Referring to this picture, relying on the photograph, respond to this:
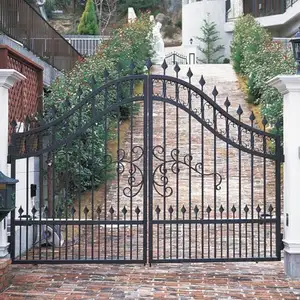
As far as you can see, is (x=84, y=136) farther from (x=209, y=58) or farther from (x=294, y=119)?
(x=209, y=58)

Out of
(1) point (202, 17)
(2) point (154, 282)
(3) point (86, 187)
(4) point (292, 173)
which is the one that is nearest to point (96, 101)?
(3) point (86, 187)

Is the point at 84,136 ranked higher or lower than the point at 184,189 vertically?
higher

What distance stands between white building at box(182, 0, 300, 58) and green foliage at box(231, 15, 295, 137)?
5.29 m

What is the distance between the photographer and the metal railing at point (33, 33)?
1265 cm

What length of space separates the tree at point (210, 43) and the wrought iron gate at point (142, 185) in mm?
15247

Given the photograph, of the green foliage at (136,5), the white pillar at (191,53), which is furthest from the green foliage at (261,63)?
the green foliage at (136,5)

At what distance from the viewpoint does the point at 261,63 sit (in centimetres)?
1986

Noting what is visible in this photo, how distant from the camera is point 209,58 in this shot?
34406 mm

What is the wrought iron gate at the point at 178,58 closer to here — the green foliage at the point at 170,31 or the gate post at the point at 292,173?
the green foliage at the point at 170,31

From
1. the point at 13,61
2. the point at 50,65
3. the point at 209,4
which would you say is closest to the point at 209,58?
the point at 209,4

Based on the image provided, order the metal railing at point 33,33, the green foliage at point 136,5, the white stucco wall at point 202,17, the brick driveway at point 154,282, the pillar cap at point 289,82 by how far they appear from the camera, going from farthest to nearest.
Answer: the green foliage at point 136,5 → the white stucco wall at point 202,17 → the metal railing at point 33,33 → the pillar cap at point 289,82 → the brick driveway at point 154,282

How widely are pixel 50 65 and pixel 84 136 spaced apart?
321cm

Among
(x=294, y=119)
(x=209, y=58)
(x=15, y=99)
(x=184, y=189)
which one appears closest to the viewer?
(x=294, y=119)

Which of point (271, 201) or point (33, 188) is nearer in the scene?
point (33, 188)
